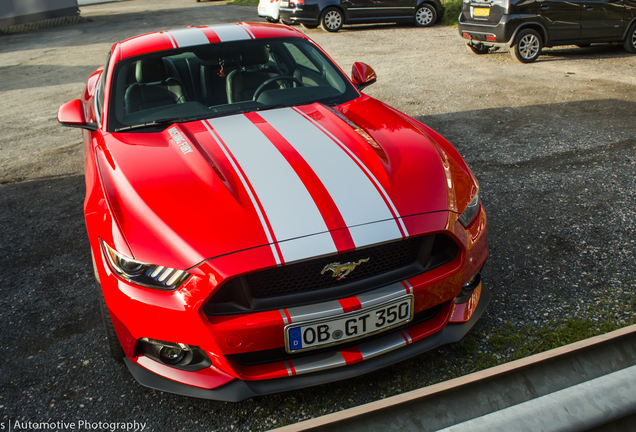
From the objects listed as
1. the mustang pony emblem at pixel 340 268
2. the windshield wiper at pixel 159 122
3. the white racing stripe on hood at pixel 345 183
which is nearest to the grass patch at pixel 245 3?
the windshield wiper at pixel 159 122

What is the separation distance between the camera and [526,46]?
8.49 meters

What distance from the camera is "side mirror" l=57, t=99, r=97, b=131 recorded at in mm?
3109

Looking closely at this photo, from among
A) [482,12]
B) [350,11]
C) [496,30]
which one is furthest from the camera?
[350,11]

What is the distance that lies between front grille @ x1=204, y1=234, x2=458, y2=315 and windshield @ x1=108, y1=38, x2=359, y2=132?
1459 millimetres

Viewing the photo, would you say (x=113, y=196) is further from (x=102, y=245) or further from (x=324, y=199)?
(x=324, y=199)

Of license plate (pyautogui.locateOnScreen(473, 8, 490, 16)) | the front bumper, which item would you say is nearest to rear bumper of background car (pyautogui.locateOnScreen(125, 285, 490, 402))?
the front bumper

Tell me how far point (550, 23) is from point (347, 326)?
331 inches

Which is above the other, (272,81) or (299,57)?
(299,57)

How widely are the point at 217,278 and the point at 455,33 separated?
1185 cm

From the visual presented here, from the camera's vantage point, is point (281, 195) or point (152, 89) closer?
point (281, 195)

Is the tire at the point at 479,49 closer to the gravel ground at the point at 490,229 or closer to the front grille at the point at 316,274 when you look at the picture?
the gravel ground at the point at 490,229

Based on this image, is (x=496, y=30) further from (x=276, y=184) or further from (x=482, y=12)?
(x=276, y=184)

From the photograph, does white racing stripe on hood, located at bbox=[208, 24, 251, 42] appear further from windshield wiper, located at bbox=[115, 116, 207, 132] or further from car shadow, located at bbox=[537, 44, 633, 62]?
car shadow, located at bbox=[537, 44, 633, 62]

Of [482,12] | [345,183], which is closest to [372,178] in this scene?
[345,183]
